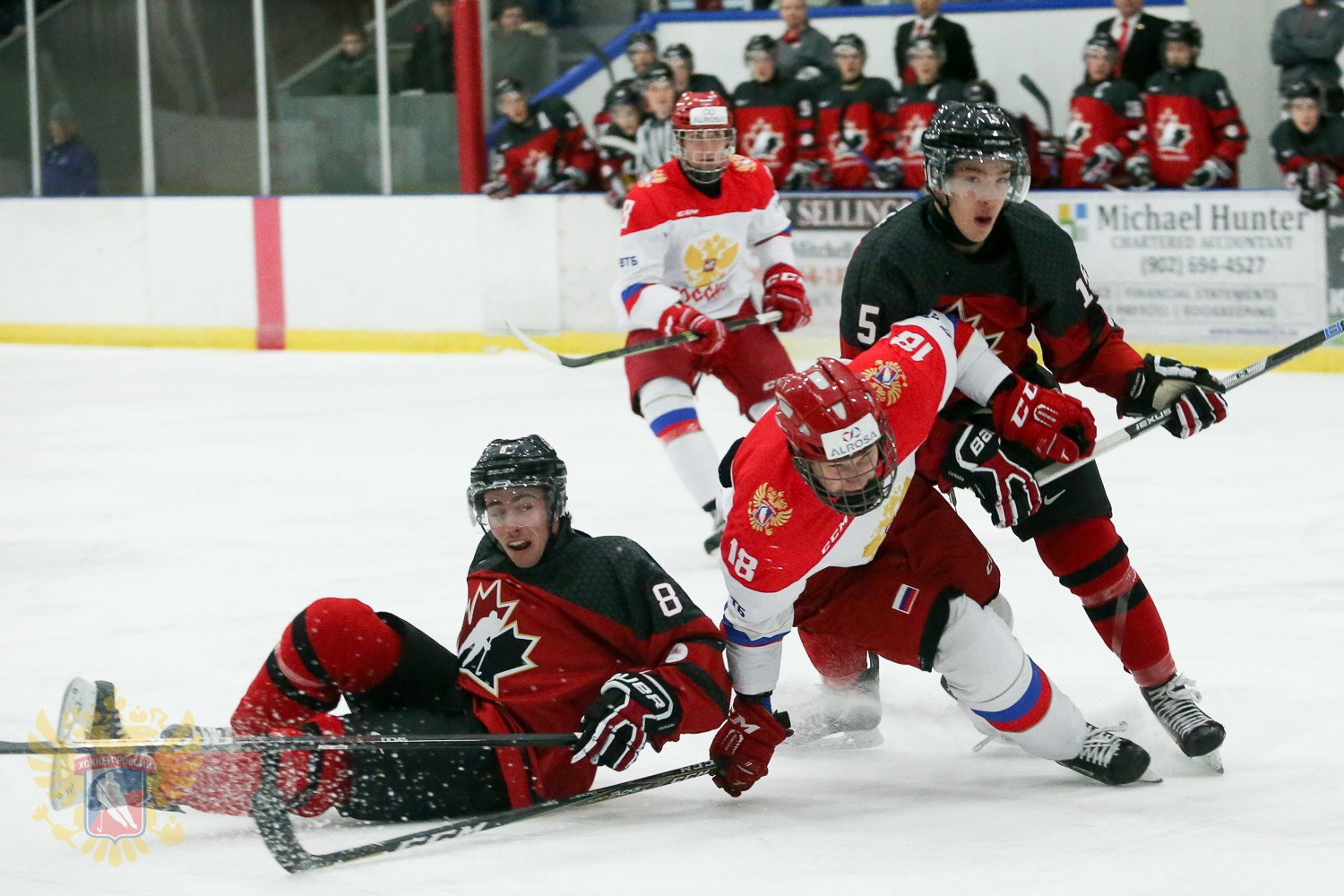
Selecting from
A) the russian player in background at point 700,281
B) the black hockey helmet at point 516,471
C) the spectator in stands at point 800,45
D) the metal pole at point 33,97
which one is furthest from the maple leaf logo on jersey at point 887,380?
the metal pole at point 33,97

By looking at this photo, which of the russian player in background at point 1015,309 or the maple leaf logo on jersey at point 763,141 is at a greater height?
the maple leaf logo on jersey at point 763,141

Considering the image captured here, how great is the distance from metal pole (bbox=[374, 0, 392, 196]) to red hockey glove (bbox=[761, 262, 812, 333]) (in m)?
5.72

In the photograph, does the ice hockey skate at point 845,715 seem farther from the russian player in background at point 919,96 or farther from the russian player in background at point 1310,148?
the russian player in background at point 919,96

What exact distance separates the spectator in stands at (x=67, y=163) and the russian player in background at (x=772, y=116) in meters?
4.58

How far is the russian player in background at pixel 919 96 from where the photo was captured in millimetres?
8188

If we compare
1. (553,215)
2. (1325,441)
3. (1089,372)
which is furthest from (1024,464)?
(553,215)

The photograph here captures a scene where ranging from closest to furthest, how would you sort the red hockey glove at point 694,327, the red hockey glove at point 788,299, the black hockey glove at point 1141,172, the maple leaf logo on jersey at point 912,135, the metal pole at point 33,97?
the red hockey glove at point 694,327 → the red hockey glove at point 788,299 → the black hockey glove at point 1141,172 → the maple leaf logo on jersey at point 912,135 → the metal pole at point 33,97

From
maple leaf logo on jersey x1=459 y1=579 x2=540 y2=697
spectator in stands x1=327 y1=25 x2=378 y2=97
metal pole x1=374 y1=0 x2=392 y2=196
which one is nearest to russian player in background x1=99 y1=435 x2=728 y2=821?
maple leaf logo on jersey x1=459 y1=579 x2=540 y2=697

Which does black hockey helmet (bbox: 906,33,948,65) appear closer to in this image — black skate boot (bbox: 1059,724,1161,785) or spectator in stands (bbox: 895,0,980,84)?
spectator in stands (bbox: 895,0,980,84)

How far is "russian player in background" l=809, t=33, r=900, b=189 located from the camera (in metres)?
8.38

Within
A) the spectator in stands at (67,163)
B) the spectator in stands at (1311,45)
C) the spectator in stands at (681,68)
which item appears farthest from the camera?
the spectator in stands at (67,163)

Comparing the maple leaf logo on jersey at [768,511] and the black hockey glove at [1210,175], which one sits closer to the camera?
the maple leaf logo on jersey at [768,511]

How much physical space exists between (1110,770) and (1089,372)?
0.75 m

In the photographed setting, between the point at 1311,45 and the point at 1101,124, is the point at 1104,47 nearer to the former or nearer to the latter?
the point at 1101,124
